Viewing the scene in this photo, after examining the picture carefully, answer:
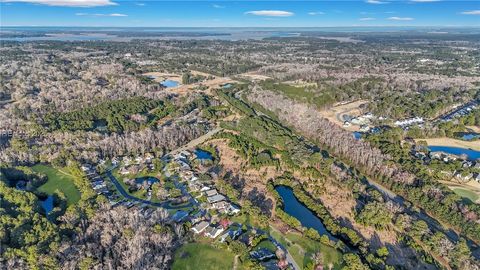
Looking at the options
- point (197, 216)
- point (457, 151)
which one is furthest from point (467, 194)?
point (197, 216)

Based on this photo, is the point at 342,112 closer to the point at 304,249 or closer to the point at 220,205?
the point at 220,205

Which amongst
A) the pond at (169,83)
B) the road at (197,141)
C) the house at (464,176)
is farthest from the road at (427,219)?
the pond at (169,83)

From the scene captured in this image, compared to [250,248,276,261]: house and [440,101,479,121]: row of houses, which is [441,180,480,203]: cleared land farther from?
[440,101,479,121]: row of houses

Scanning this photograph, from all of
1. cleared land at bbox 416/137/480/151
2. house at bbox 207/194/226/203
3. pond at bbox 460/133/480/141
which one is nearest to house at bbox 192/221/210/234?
house at bbox 207/194/226/203

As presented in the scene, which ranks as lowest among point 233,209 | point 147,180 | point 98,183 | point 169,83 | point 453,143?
point 233,209

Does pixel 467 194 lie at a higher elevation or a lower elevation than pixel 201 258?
higher

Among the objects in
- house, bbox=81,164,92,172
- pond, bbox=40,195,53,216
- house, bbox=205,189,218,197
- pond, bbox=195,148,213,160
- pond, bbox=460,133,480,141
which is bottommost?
pond, bbox=40,195,53,216

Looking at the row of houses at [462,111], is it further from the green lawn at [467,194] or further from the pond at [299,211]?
the pond at [299,211]
